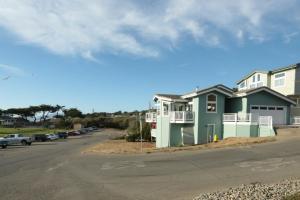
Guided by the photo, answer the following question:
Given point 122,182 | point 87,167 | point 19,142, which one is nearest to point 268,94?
point 87,167

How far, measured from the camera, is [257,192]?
34.4 feet

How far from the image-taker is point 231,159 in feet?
59.2

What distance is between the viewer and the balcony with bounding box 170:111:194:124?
33688 mm

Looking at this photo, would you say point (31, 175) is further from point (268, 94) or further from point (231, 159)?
point (268, 94)

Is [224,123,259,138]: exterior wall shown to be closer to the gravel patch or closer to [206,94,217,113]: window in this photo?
[206,94,217,113]: window

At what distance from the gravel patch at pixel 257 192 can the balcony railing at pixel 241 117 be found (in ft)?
61.6

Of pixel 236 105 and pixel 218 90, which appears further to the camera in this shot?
pixel 236 105

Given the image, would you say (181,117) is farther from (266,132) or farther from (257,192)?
(257,192)

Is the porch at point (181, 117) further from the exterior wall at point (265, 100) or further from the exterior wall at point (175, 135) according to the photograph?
the exterior wall at point (265, 100)

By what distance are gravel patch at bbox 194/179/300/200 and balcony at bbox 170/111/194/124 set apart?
871 inches

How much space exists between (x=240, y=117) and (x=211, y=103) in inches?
147

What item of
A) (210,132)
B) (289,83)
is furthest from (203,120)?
(289,83)

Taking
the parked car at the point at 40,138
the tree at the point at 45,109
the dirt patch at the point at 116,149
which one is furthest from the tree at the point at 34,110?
the dirt patch at the point at 116,149

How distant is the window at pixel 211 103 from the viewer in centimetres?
3372
